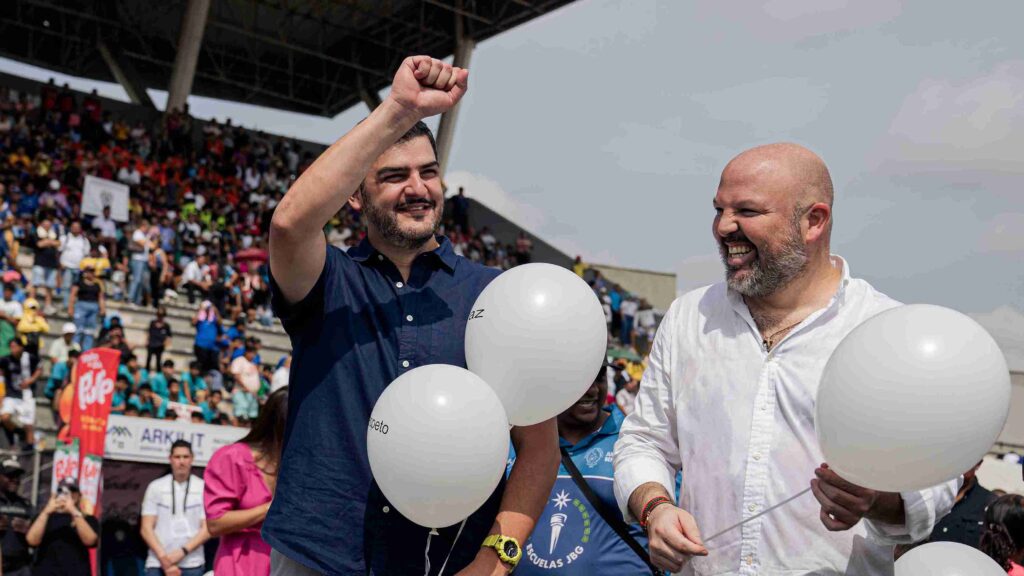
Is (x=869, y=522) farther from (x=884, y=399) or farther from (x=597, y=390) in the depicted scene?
(x=597, y=390)

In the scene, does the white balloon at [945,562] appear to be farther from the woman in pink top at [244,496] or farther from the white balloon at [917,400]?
the woman in pink top at [244,496]

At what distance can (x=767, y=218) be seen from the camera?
2607mm

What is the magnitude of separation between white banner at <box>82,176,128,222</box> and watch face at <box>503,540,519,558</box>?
628 inches

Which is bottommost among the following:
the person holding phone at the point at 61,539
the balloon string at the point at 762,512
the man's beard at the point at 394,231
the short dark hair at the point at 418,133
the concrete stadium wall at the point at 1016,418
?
the concrete stadium wall at the point at 1016,418

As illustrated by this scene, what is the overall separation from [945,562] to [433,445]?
4.62 feet

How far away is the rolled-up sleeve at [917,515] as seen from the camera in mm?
2291

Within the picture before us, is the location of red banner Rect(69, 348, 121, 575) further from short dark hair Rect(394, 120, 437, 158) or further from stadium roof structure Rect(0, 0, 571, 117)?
stadium roof structure Rect(0, 0, 571, 117)

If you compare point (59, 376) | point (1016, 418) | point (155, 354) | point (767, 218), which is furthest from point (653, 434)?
point (1016, 418)

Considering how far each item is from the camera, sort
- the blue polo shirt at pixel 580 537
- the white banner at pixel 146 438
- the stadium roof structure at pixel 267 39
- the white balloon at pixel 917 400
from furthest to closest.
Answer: the stadium roof structure at pixel 267 39 → the white banner at pixel 146 438 → the blue polo shirt at pixel 580 537 → the white balloon at pixel 917 400

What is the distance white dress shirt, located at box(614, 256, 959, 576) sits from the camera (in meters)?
2.46

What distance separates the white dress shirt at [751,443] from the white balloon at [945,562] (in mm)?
110

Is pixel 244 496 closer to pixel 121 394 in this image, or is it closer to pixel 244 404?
pixel 121 394

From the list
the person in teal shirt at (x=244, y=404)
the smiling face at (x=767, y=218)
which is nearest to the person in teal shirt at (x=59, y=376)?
the person in teal shirt at (x=244, y=404)

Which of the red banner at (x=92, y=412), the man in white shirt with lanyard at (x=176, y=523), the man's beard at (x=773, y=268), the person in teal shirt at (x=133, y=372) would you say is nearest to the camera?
the man's beard at (x=773, y=268)
